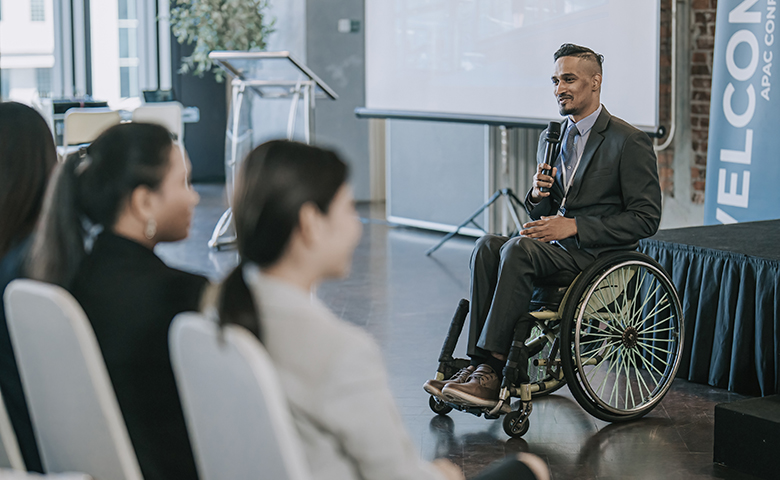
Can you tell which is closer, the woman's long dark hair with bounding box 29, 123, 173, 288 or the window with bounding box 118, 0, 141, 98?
the woman's long dark hair with bounding box 29, 123, 173, 288

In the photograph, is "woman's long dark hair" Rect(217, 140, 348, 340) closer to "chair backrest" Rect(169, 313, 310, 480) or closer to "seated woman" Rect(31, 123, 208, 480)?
"chair backrest" Rect(169, 313, 310, 480)

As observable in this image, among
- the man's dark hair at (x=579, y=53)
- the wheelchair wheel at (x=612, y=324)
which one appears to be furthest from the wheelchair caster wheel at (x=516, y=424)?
the man's dark hair at (x=579, y=53)

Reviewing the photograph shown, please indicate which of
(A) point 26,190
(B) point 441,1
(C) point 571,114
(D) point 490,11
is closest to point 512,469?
(A) point 26,190

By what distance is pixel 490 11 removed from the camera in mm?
5586

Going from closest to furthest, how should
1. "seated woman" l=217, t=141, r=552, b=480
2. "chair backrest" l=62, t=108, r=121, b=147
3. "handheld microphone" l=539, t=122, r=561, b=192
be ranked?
"seated woman" l=217, t=141, r=552, b=480
"handheld microphone" l=539, t=122, r=561, b=192
"chair backrest" l=62, t=108, r=121, b=147

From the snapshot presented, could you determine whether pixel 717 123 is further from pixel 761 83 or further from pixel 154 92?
pixel 154 92

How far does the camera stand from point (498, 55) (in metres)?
5.51

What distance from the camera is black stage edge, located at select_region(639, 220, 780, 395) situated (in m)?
3.03

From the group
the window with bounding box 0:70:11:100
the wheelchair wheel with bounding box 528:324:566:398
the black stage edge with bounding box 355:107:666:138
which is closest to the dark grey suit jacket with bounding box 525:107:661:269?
the wheelchair wheel with bounding box 528:324:566:398

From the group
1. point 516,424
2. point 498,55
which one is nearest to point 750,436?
point 516,424

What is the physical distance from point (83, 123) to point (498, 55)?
9.90 feet

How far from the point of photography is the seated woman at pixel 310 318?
1.10 m

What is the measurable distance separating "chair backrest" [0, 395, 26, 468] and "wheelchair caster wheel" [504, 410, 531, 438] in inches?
63.8

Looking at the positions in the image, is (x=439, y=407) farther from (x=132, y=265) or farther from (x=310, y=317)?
(x=310, y=317)
